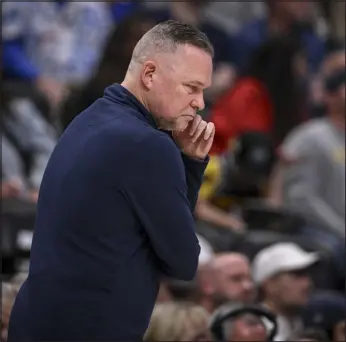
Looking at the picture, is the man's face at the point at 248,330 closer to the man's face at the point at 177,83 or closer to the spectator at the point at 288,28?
the man's face at the point at 177,83

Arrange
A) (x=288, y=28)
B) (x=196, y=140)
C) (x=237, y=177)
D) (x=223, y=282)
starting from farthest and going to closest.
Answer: (x=288, y=28)
(x=237, y=177)
(x=223, y=282)
(x=196, y=140)

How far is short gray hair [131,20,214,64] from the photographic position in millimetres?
4012

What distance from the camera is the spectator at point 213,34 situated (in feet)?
34.2

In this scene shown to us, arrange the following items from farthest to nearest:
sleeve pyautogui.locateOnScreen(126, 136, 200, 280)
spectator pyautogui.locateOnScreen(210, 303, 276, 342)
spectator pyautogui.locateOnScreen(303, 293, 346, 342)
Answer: spectator pyautogui.locateOnScreen(303, 293, 346, 342)
spectator pyautogui.locateOnScreen(210, 303, 276, 342)
sleeve pyautogui.locateOnScreen(126, 136, 200, 280)

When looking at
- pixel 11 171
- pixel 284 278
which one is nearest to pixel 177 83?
pixel 284 278

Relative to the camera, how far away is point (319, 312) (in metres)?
7.34

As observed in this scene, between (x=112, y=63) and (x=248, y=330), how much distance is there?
3.65 metres

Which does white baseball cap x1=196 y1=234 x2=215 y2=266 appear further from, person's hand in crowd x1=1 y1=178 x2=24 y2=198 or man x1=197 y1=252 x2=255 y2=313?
person's hand in crowd x1=1 y1=178 x2=24 y2=198

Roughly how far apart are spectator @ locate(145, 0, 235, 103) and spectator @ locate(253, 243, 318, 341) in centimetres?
267

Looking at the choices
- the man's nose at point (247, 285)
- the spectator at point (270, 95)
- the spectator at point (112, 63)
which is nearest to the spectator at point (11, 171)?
the spectator at point (112, 63)

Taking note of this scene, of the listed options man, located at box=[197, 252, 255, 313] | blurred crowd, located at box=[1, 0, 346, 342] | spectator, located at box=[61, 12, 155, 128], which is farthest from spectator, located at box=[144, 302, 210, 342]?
spectator, located at box=[61, 12, 155, 128]

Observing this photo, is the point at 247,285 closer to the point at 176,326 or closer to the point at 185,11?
the point at 176,326

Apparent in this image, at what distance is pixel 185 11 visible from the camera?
36.0 ft

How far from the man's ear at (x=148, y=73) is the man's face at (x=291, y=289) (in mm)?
3696
